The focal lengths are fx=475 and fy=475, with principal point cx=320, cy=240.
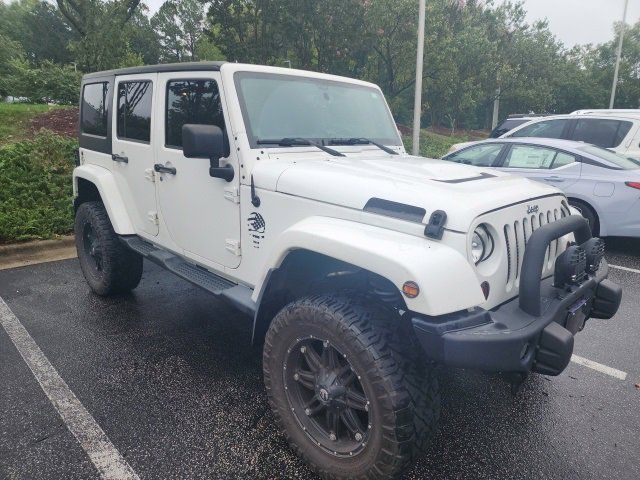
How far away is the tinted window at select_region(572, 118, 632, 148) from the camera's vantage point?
26.0 ft

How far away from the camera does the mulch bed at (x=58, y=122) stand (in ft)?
36.0

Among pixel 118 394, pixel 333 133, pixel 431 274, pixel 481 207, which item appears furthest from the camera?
pixel 333 133

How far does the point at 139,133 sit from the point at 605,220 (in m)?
5.55

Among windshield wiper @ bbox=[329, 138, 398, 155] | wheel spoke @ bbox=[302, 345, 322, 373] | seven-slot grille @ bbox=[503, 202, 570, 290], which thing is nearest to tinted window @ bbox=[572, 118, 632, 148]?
windshield wiper @ bbox=[329, 138, 398, 155]

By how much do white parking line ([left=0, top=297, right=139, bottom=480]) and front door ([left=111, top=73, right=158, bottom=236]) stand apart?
1.21m

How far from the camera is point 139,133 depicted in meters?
3.74

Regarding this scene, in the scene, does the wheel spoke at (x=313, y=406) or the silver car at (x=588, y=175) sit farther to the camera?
the silver car at (x=588, y=175)

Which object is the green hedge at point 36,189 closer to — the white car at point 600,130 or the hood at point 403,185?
the hood at point 403,185

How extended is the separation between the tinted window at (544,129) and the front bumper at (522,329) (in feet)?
22.6

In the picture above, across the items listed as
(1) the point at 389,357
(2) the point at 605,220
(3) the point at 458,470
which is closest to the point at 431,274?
(1) the point at 389,357

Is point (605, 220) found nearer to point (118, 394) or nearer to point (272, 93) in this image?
point (272, 93)

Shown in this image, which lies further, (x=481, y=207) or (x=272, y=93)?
(x=272, y=93)

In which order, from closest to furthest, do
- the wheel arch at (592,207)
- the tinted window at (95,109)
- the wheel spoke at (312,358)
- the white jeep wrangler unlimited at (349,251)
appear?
the white jeep wrangler unlimited at (349,251), the wheel spoke at (312,358), the tinted window at (95,109), the wheel arch at (592,207)

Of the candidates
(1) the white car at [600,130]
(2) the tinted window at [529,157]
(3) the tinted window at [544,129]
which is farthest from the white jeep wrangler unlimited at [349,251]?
(3) the tinted window at [544,129]
